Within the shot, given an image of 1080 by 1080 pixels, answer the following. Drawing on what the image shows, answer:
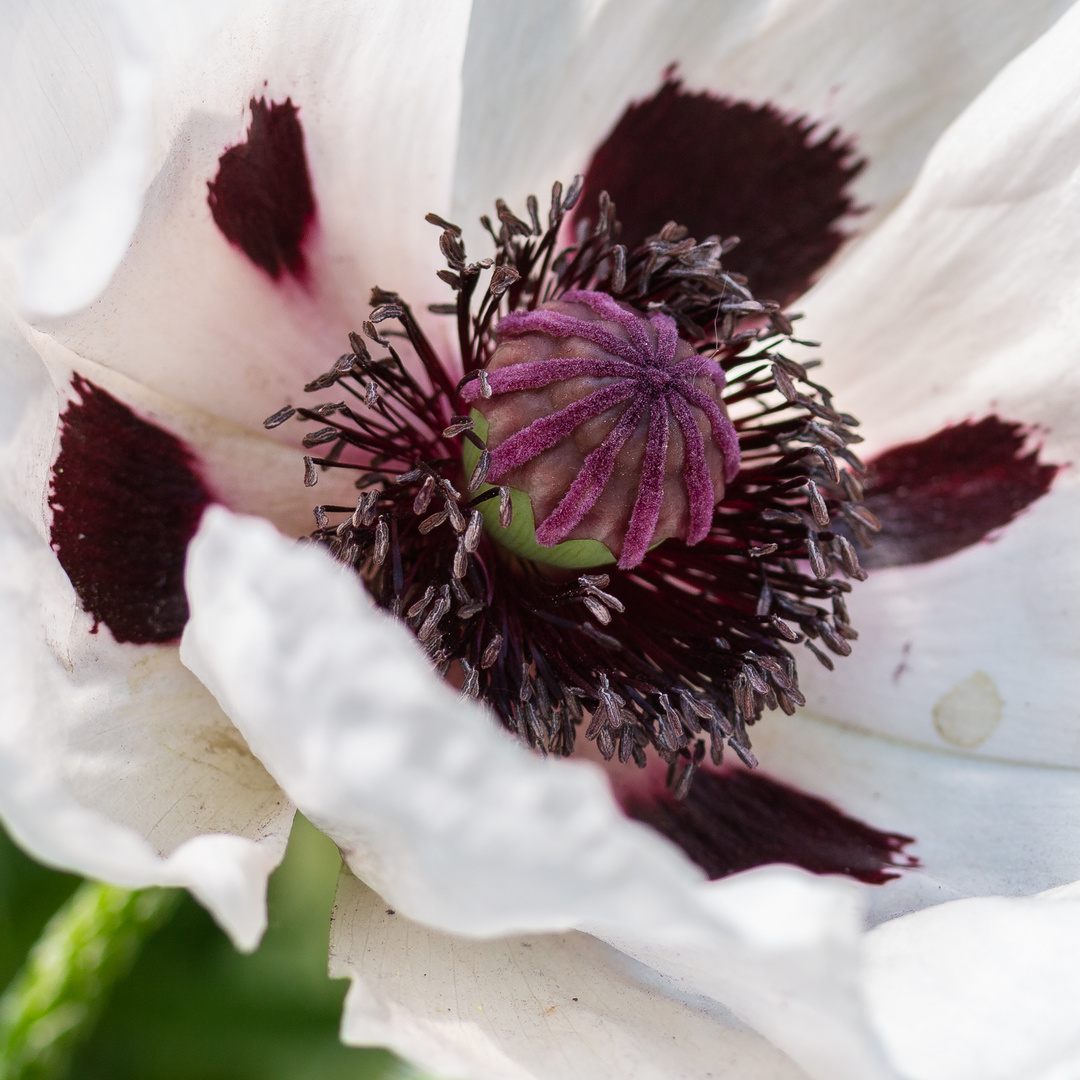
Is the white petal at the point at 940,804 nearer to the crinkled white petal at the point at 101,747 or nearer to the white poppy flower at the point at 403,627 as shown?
the white poppy flower at the point at 403,627

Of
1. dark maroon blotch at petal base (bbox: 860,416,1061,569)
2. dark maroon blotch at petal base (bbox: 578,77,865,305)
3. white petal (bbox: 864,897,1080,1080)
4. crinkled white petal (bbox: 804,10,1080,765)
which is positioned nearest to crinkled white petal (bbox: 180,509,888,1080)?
white petal (bbox: 864,897,1080,1080)

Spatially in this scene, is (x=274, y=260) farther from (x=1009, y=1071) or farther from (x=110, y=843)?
(x=1009, y=1071)

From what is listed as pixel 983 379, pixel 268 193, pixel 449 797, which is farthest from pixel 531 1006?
pixel 983 379

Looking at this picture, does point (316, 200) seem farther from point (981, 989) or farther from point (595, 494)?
point (981, 989)

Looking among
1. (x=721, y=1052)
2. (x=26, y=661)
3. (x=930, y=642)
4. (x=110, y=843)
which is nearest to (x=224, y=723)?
(x=26, y=661)

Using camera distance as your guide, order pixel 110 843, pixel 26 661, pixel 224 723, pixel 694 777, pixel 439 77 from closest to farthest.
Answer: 1. pixel 110 843
2. pixel 26 661
3. pixel 224 723
4. pixel 439 77
5. pixel 694 777

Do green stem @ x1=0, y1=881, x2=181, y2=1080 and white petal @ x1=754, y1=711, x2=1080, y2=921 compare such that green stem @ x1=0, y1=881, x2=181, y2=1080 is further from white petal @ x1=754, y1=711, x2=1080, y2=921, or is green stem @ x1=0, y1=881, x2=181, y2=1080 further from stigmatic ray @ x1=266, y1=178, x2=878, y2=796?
white petal @ x1=754, y1=711, x2=1080, y2=921
